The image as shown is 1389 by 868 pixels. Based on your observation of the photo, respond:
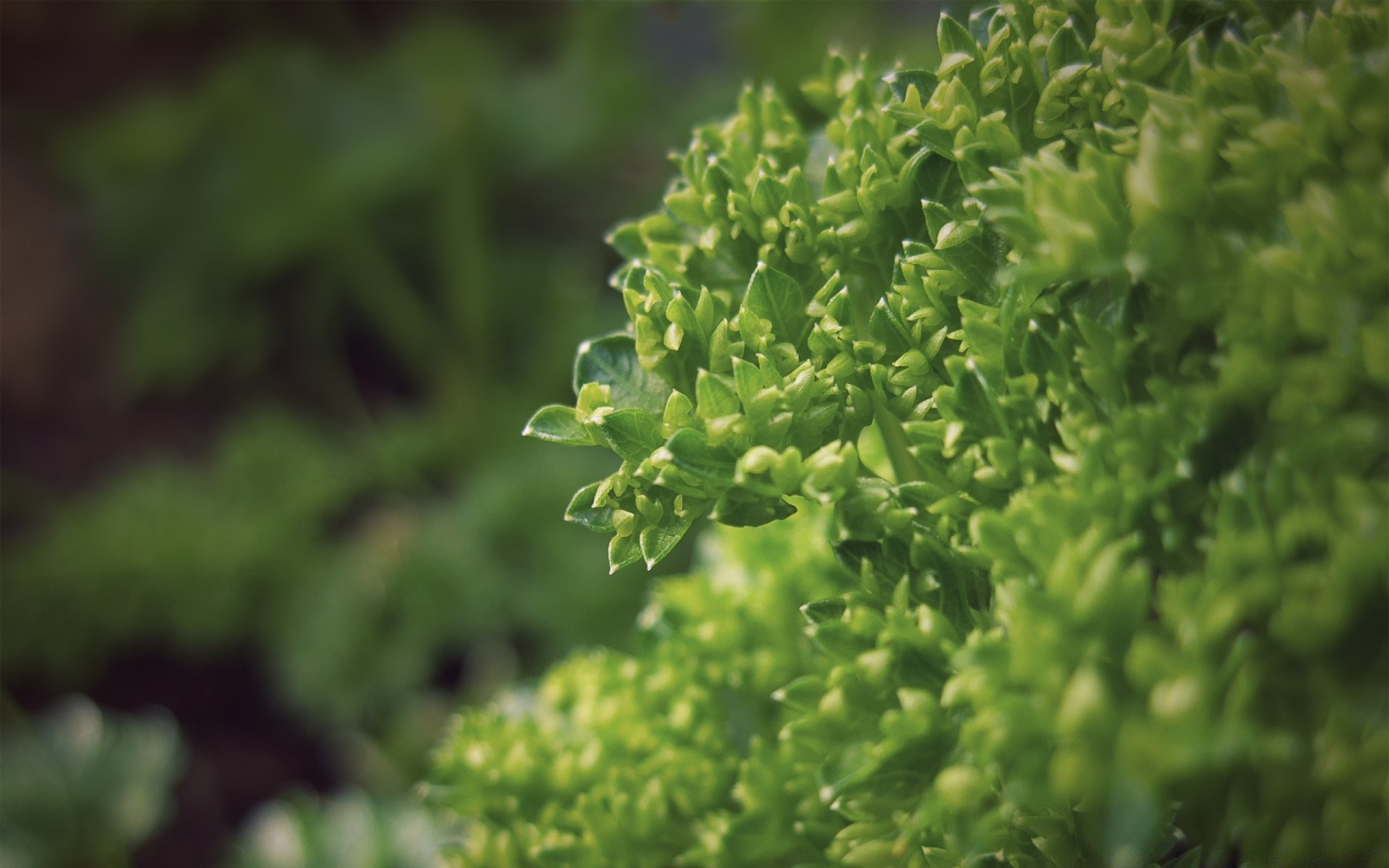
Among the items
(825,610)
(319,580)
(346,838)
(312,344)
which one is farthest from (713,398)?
(312,344)

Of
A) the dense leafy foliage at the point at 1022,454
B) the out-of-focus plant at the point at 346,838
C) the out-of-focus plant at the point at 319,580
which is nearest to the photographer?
the dense leafy foliage at the point at 1022,454

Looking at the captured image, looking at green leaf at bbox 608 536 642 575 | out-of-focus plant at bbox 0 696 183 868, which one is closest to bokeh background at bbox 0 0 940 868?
out-of-focus plant at bbox 0 696 183 868

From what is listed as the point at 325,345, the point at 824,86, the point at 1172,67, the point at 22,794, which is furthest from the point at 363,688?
the point at 1172,67

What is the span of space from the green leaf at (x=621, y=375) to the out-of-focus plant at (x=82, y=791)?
1.20 meters

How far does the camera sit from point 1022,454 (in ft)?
1.50

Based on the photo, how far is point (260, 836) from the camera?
1231mm

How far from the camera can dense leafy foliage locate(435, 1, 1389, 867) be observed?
1.21ft

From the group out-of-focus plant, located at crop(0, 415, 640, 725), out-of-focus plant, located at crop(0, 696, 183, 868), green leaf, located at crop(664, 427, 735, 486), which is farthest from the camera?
out-of-focus plant, located at crop(0, 415, 640, 725)

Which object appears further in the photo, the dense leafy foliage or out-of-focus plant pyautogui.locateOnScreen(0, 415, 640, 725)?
out-of-focus plant pyautogui.locateOnScreen(0, 415, 640, 725)

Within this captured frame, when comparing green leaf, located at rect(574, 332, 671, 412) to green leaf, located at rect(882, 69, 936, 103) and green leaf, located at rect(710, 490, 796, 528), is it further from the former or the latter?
green leaf, located at rect(882, 69, 936, 103)

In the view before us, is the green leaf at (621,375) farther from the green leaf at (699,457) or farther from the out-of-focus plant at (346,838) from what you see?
the out-of-focus plant at (346,838)

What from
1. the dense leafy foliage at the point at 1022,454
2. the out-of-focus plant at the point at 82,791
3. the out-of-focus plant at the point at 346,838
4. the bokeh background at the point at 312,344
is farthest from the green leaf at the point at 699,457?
the bokeh background at the point at 312,344

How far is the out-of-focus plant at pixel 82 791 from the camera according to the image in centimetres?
131

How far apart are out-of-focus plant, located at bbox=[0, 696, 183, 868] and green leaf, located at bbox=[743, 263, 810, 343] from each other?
128 cm
